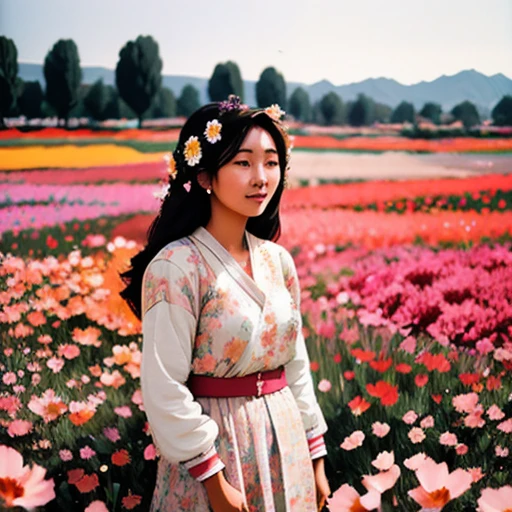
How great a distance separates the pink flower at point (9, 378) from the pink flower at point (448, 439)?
1.33 m

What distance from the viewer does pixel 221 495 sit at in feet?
4.58

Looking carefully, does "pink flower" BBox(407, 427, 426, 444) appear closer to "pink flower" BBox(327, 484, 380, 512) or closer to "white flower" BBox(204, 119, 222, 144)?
"pink flower" BBox(327, 484, 380, 512)

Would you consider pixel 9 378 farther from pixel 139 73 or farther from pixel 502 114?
pixel 502 114

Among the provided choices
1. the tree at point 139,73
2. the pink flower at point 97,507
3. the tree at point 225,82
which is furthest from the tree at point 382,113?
the pink flower at point 97,507

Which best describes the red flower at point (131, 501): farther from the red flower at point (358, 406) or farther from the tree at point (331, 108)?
the tree at point (331, 108)

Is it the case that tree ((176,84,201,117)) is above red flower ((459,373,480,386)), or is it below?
above

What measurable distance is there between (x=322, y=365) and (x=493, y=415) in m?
0.54

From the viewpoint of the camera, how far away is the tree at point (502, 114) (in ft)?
7.50

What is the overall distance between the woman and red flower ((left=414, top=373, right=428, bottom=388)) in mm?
685

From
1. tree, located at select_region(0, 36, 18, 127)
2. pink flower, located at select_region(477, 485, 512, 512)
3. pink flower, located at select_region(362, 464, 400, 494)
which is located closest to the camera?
pink flower, located at select_region(362, 464, 400, 494)

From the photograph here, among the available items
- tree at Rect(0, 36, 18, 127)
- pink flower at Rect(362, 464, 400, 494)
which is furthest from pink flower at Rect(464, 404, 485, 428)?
tree at Rect(0, 36, 18, 127)

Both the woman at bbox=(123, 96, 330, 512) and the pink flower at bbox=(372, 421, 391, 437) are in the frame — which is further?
the pink flower at bbox=(372, 421, 391, 437)

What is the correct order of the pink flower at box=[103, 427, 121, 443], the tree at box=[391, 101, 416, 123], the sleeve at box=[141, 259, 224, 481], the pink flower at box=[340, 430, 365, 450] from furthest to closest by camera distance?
the tree at box=[391, 101, 416, 123], the pink flower at box=[103, 427, 121, 443], the pink flower at box=[340, 430, 365, 450], the sleeve at box=[141, 259, 224, 481]

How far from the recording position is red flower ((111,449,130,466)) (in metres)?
2.07
